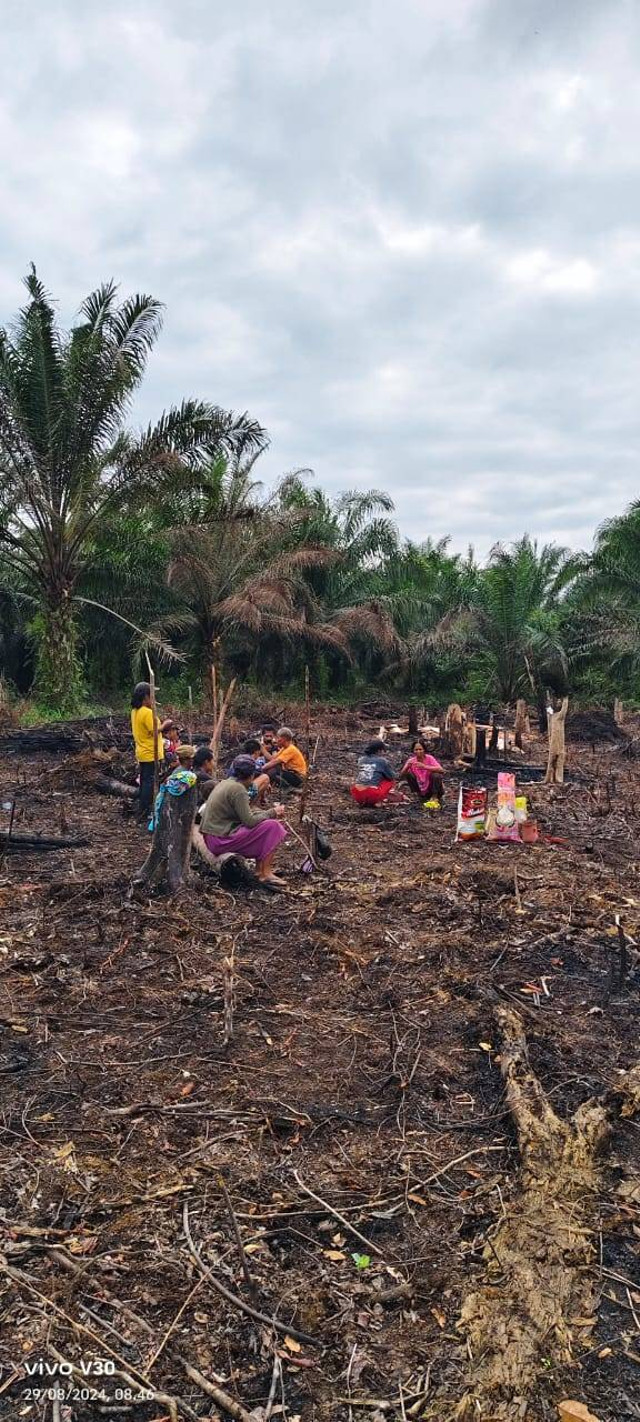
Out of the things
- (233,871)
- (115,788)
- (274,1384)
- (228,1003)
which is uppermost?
(115,788)

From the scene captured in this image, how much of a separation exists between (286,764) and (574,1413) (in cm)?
820

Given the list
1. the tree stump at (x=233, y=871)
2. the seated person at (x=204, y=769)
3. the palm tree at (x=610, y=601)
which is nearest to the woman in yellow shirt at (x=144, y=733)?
the seated person at (x=204, y=769)

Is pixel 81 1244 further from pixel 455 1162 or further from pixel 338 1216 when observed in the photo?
pixel 455 1162

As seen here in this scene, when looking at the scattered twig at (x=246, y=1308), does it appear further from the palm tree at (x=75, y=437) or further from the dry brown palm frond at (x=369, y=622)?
the dry brown palm frond at (x=369, y=622)

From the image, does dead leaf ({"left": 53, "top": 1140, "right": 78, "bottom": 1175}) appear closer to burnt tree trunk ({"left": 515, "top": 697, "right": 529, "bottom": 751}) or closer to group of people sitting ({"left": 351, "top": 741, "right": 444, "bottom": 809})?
group of people sitting ({"left": 351, "top": 741, "right": 444, "bottom": 809})

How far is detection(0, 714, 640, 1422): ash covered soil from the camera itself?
2.53 m

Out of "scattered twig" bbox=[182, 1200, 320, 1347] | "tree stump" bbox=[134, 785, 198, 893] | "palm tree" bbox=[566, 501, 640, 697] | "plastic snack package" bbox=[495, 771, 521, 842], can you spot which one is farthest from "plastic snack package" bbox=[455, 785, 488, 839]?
"palm tree" bbox=[566, 501, 640, 697]

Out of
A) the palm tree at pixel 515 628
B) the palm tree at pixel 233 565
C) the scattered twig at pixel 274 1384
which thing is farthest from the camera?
the palm tree at pixel 515 628

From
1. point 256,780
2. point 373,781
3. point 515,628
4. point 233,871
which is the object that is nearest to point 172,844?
point 233,871

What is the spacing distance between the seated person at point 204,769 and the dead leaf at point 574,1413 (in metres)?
5.60

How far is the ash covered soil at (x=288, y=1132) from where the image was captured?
2525mm

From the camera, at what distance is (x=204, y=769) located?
826 cm

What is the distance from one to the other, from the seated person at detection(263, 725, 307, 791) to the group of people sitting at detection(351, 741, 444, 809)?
0.68 m

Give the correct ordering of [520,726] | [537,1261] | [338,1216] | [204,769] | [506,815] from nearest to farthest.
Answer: [537,1261], [338,1216], [204,769], [506,815], [520,726]
